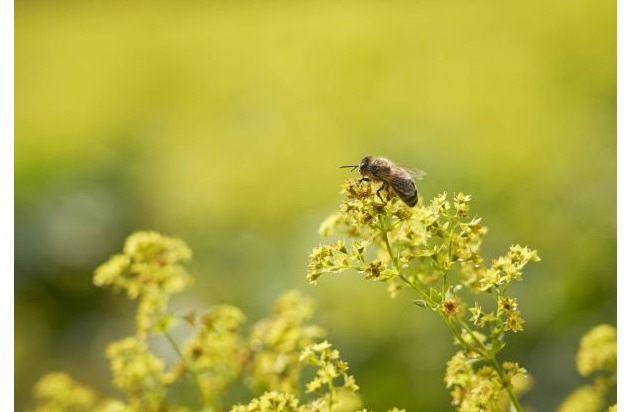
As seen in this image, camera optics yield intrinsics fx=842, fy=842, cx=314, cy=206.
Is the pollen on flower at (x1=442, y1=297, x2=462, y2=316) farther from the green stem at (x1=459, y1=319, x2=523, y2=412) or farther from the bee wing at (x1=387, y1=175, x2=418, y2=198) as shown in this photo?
the bee wing at (x1=387, y1=175, x2=418, y2=198)

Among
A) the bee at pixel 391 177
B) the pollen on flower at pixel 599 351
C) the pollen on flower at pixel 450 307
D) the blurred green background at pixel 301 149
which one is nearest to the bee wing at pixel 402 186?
the bee at pixel 391 177

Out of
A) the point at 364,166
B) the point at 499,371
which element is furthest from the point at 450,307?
the point at 364,166

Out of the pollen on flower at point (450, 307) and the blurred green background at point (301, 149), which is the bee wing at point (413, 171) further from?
the blurred green background at point (301, 149)

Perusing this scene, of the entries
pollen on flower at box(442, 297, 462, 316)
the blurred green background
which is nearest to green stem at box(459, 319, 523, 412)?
pollen on flower at box(442, 297, 462, 316)

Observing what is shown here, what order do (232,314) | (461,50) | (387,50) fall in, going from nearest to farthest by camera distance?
(232,314) < (461,50) < (387,50)

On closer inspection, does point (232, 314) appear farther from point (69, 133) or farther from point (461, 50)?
point (69, 133)

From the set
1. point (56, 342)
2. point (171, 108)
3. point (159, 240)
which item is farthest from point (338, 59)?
point (159, 240)
